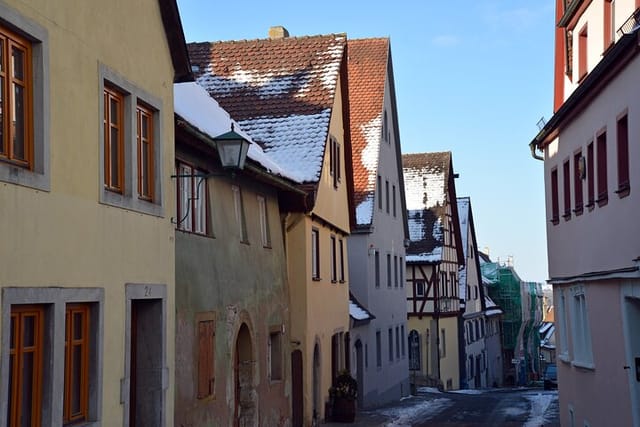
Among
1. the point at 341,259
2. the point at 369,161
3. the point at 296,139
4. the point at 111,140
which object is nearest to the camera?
the point at 111,140

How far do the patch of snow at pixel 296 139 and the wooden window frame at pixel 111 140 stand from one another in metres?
10.1

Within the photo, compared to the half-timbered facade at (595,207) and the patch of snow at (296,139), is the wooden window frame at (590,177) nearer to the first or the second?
the half-timbered facade at (595,207)

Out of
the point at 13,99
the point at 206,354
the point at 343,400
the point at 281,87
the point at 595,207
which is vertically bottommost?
the point at 343,400

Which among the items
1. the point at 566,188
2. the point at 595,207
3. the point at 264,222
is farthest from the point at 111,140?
the point at 566,188

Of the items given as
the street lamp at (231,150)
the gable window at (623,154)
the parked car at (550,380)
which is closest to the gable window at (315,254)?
the gable window at (623,154)

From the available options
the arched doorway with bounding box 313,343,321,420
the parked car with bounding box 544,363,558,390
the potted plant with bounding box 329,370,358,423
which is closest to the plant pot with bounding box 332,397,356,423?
the potted plant with bounding box 329,370,358,423

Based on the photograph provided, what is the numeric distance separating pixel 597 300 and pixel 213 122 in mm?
7262

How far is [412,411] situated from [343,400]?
559 cm

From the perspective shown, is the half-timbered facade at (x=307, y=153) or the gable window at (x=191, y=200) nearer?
the gable window at (x=191, y=200)

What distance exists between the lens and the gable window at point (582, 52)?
1712 cm

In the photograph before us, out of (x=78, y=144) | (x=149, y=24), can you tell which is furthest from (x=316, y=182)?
(x=78, y=144)

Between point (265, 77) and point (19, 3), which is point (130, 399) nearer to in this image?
point (19, 3)

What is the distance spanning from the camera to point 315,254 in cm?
2164

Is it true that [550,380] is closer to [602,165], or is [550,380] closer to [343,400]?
[343,400]
